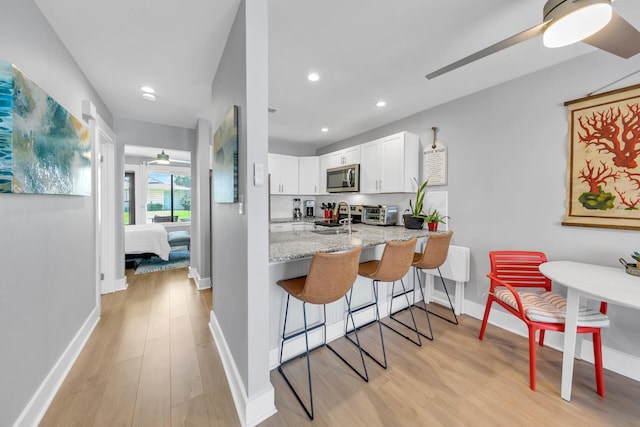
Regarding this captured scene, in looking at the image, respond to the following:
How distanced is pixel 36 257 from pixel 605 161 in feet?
13.3

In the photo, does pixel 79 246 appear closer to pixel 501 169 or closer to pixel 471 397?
pixel 471 397

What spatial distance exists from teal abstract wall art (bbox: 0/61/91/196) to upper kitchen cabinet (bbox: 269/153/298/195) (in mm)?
2722

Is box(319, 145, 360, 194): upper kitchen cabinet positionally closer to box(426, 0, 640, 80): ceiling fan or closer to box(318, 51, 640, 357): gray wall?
box(318, 51, 640, 357): gray wall

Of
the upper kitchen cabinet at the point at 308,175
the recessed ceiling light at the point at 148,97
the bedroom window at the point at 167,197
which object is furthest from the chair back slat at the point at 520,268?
the bedroom window at the point at 167,197

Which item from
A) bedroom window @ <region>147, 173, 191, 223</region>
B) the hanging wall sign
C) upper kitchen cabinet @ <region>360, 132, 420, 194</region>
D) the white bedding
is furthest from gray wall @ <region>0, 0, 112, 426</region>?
bedroom window @ <region>147, 173, 191, 223</region>

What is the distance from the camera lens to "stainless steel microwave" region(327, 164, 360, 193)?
3.81 m

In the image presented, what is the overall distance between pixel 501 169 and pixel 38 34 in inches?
151

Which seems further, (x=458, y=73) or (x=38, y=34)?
(x=458, y=73)

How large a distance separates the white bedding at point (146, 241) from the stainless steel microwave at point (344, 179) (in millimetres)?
3344

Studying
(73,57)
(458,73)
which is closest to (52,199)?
(73,57)

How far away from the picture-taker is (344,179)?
158 inches

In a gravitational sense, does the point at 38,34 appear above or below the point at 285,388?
above

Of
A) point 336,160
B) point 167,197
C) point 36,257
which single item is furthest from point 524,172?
point 167,197

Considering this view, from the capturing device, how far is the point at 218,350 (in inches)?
82.4
